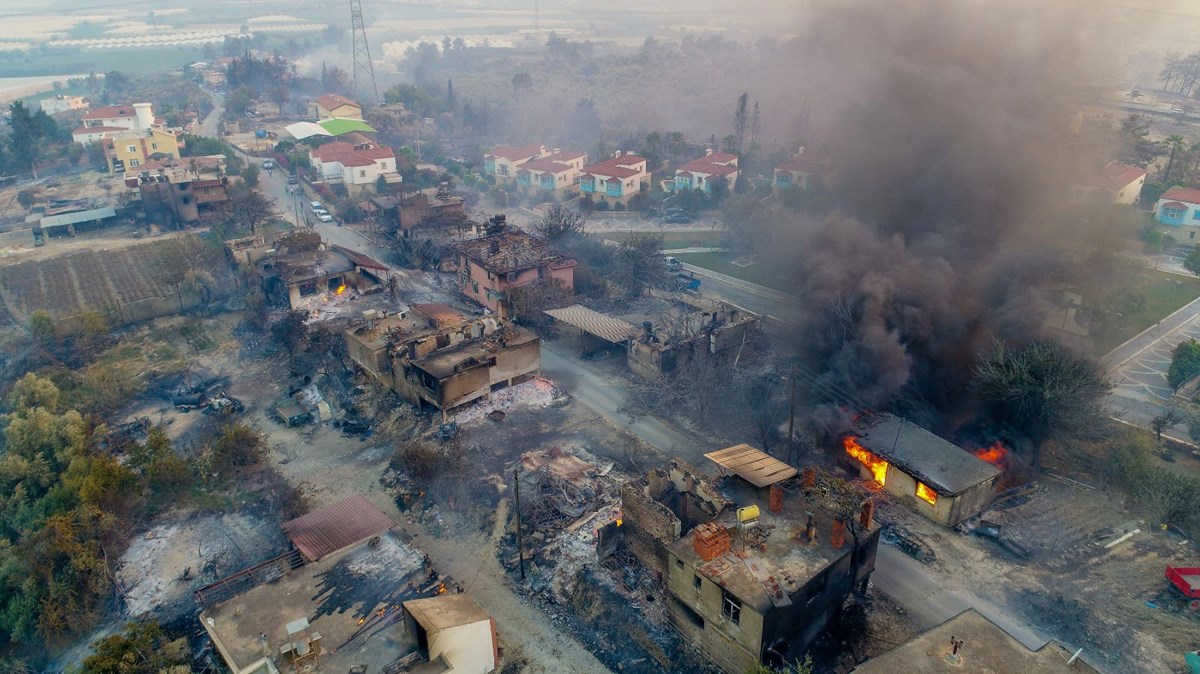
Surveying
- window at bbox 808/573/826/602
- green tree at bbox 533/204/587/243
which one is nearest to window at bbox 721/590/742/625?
window at bbox 808/573/826/602

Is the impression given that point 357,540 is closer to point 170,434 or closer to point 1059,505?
point 170,434

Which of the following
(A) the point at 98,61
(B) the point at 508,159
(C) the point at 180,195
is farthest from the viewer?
(A) the point at 98,61

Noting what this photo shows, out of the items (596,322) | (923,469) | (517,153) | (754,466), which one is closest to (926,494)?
(923,469)

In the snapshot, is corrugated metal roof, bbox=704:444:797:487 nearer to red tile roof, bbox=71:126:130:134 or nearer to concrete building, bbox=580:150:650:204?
concrete building, bbox=580:150:650:204

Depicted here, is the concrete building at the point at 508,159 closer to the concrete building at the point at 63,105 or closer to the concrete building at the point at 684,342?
the concrete building at the point at 684,342

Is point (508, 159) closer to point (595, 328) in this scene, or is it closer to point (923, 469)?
point (595, 328)
